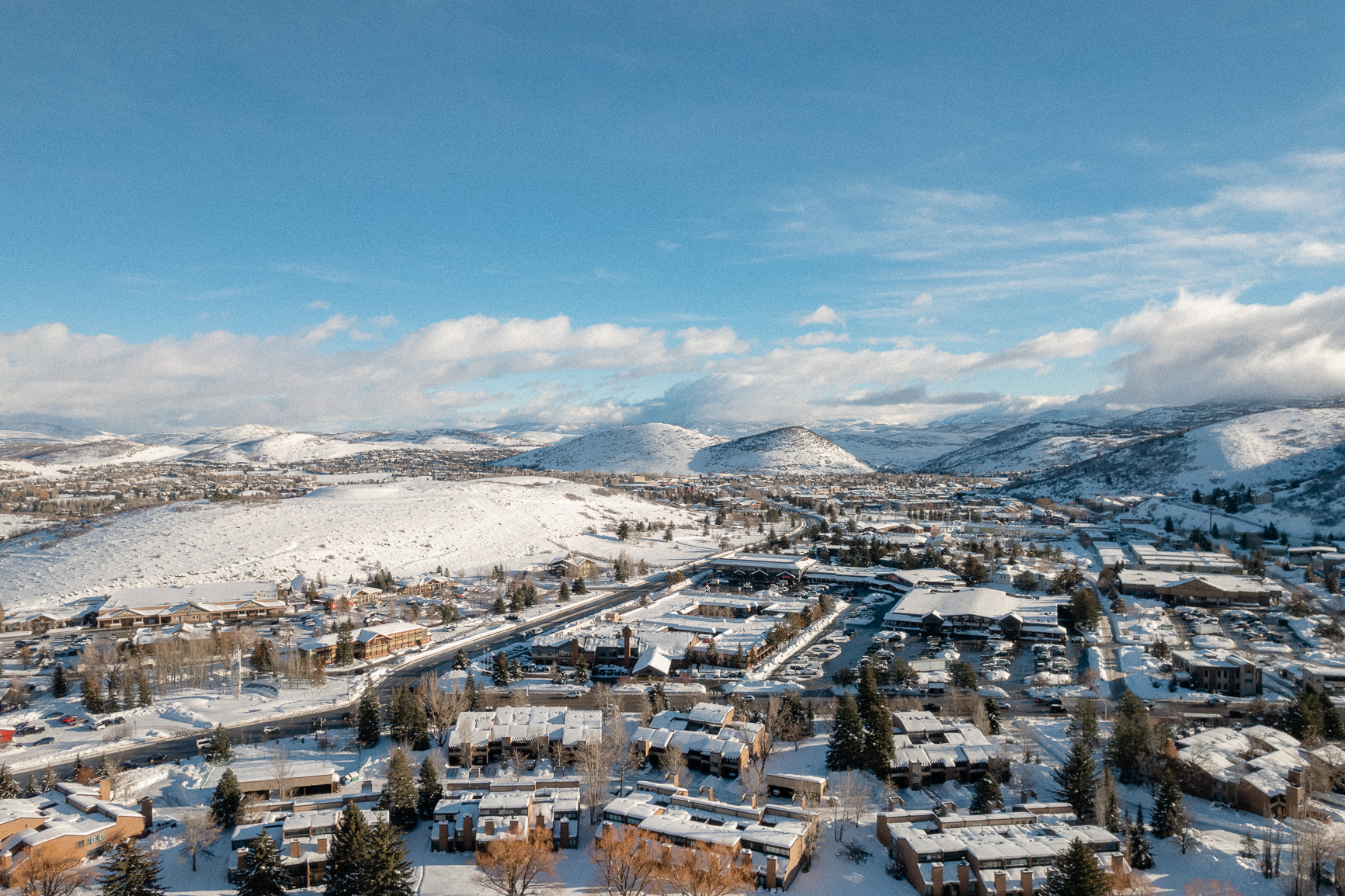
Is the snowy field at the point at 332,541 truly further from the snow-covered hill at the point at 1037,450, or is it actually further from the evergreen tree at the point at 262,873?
the snow-covered hill at the point at 1037,450

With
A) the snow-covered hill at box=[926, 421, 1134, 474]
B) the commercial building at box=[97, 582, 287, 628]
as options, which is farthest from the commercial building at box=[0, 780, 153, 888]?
the snow-covered hill at box=[926, 421, 1134, 474]

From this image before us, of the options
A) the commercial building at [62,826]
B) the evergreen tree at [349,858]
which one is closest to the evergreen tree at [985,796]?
the evergreen tree at [349,858]

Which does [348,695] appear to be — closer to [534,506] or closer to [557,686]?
[557,686]

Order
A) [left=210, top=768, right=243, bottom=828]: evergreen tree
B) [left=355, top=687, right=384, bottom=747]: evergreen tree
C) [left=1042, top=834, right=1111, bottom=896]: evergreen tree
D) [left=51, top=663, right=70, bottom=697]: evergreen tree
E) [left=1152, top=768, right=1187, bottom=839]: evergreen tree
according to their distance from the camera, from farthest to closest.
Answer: [left=51, top=663, right=70, bottom=697]: evergreen tree → [left=355, top=687, right=384, bottom=747]: evergreen tree → [left=210, top=768, right=243, bottom=828]: evergreen tree → [left=1152, top=768, right=1187, bottom=839]: evergreen tree → [left=1042, top=834, right=1111, bottom=896]: evergreen tree

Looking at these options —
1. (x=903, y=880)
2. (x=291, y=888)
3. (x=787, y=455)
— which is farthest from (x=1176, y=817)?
(x=787, y=455)

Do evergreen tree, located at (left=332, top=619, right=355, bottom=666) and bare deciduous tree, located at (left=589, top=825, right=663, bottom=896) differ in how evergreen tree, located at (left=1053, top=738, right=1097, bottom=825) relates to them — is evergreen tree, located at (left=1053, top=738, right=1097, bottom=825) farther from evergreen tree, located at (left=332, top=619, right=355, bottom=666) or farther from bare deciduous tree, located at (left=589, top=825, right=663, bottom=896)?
evergreen tree, located at (left=332, top=619, right=355, bottom=666)

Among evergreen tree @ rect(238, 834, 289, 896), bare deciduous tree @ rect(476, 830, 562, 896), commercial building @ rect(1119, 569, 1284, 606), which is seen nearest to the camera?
evergreen tree @ rect(238, 834, 289, 896)

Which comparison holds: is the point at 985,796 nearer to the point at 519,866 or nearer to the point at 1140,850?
the point at 1140,850
